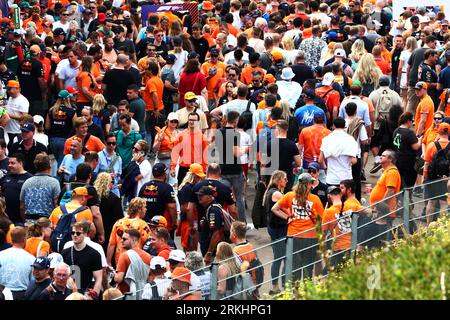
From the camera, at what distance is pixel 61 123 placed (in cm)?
1880

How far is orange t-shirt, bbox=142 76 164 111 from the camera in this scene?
69.5 ft

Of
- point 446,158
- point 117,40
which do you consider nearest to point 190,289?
point 446,158

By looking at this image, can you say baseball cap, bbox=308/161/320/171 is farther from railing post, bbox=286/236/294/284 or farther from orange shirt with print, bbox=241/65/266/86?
orange shirt with print, bbox=241/65/266/86

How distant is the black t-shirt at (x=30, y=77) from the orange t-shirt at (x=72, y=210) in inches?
266

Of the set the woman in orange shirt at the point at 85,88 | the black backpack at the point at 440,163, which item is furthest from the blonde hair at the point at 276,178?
the woman in orange shirt at the point at 85,88

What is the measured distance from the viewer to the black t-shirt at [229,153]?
17.5 metres

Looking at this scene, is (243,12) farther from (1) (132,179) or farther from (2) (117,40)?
(1) (132,179)

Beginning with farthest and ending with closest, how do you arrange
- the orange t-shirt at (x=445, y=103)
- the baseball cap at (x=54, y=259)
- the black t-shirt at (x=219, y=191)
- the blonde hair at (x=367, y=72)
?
the blonde hair at (x=367, y=72) < the orange t-shirt at (x=445, y=103) < the black t-shirt at (x=219, y=191) < the baseball cap at (x=54, y=259)

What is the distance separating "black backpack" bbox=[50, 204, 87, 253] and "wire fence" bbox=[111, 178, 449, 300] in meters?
2.10

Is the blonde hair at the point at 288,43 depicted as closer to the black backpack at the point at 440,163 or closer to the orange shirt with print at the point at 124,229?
the black backpack at the point at 440,163

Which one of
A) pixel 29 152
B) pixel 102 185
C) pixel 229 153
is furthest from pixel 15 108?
pixel 102 185
